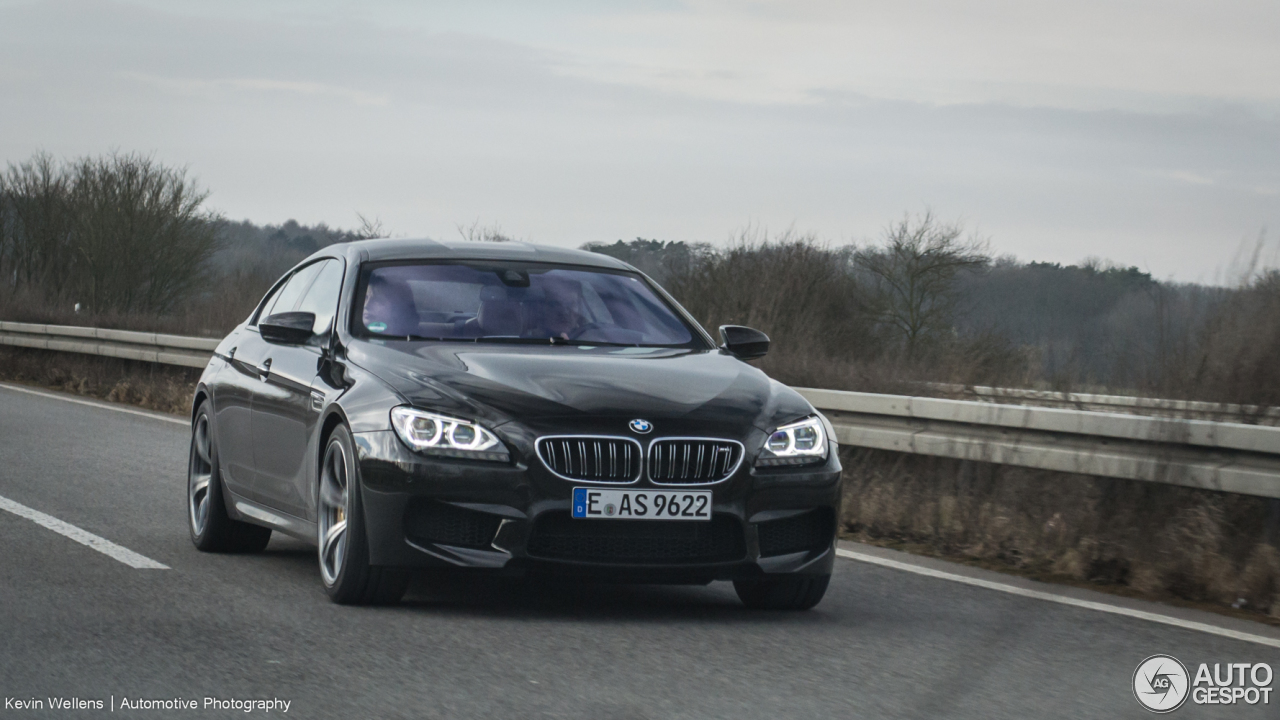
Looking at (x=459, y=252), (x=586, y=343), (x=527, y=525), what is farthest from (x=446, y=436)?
(x=459, y=252)

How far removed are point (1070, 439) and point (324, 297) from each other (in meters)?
3.78

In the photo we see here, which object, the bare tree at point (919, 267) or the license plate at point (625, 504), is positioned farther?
the bare tree at point (919, 267)

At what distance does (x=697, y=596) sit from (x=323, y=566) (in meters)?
1.61

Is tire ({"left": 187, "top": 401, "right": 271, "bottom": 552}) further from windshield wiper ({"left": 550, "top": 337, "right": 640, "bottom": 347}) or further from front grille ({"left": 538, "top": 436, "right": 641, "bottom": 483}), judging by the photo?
front grille ({"left": 538, "top": 436, "right": 641, "bottom": 483})

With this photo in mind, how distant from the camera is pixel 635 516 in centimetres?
574

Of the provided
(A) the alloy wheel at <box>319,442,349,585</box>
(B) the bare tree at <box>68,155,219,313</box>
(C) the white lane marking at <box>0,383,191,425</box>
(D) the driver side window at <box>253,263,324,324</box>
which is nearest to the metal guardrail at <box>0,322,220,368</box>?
(C) the white lane marking at <box>0,383,191,425</box>

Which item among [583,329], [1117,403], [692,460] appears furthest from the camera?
[1117,403]

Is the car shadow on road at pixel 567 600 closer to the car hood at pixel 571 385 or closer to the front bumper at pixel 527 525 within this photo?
the front bumper at pixel 527 525

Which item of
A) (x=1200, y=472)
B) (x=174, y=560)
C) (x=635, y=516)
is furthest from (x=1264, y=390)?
(x=174, y=560)

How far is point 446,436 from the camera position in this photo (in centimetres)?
577

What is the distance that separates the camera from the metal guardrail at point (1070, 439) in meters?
7.06

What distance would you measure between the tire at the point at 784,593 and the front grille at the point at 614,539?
0.60 m

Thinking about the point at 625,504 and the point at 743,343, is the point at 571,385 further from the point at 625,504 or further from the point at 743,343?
the point at 743,343

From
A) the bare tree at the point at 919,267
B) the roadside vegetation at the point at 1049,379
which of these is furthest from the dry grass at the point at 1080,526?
the bare tree at the point at 919,267
